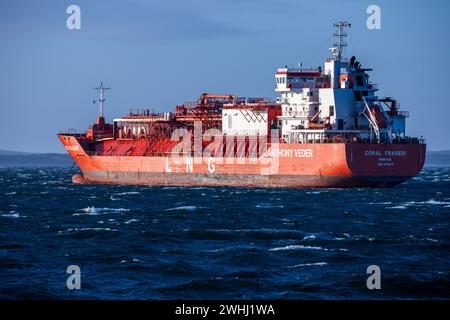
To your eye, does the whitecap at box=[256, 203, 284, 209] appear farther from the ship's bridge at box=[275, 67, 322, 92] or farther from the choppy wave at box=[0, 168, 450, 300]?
the ship's bridge at box=[275, 67, 322, 92]

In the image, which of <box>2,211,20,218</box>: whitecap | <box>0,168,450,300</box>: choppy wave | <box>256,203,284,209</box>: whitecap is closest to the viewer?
<box>0,168,450,300</box>: choppy wave

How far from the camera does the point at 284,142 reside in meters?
69.3

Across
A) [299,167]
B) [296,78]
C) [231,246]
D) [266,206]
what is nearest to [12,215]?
[266,206]

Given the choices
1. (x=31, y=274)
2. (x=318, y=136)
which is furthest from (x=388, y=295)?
(x=318, y=136)

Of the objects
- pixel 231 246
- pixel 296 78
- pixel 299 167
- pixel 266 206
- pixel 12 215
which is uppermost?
pixel 296 78

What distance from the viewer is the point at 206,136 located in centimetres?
7756

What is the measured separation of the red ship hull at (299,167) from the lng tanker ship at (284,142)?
0.07 metres

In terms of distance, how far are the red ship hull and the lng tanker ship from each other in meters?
0.07

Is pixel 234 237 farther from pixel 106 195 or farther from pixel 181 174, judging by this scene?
pixel 181 174

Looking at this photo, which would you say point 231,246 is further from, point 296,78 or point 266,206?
point 296,78

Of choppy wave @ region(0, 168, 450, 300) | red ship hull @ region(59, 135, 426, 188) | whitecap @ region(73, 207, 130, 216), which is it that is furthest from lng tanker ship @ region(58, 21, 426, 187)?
whitecap @ region(73, 207, 130, 216)

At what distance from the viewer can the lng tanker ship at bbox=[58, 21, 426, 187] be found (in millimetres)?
64438

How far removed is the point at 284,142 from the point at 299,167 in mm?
3667
